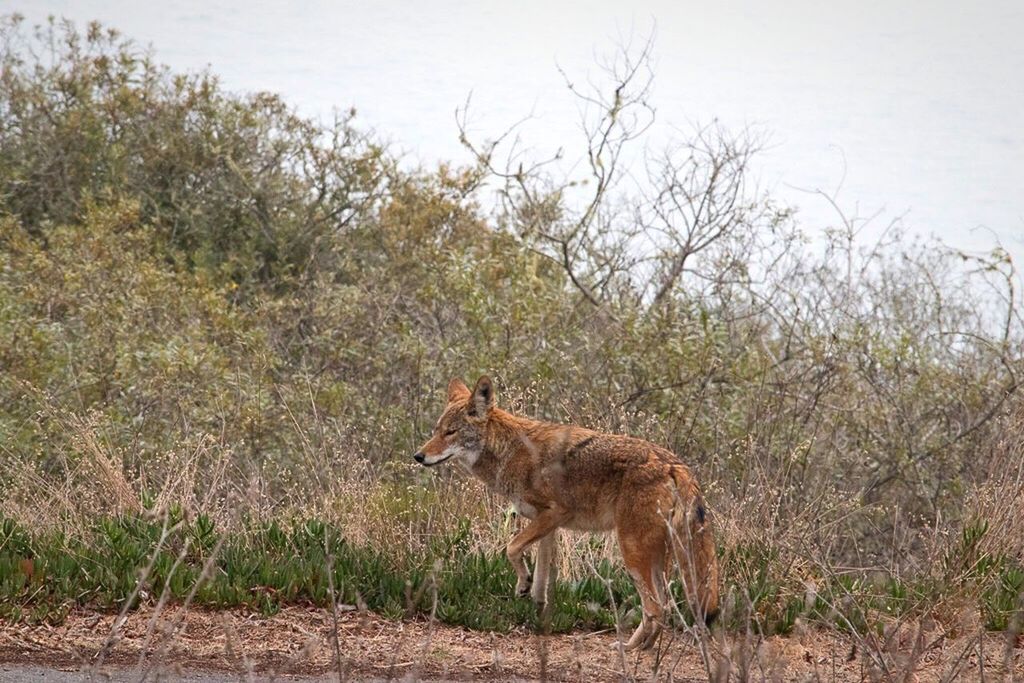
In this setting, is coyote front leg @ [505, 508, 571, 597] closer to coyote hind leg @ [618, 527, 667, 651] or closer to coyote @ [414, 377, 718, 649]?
coyote @ [414, 377, 718, 649]

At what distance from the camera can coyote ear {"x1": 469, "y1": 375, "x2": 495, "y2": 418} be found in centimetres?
918

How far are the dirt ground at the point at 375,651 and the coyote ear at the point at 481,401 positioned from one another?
1.59m

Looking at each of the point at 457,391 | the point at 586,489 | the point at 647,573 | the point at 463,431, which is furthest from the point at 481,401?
the point at 647,573

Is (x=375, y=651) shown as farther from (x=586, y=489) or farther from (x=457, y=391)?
(x=457, y=391)

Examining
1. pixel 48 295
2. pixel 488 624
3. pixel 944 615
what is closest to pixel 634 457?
pixel 488 624

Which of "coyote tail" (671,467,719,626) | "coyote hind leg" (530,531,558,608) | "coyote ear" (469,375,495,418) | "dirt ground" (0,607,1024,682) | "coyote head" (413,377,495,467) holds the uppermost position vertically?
"coyote ear" (469,375,495,418)

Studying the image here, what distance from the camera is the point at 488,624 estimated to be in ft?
26.9

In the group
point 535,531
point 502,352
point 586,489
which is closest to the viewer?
point 586,489

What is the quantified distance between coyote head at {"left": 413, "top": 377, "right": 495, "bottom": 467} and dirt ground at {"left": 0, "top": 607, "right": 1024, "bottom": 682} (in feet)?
4.29

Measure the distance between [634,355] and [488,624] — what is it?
6994 millimetres

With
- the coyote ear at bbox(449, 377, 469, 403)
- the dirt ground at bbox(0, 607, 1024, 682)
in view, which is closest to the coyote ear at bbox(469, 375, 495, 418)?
the coyote ear at bbox(449, 377, 469, 403)

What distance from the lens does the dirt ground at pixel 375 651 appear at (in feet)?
23.6

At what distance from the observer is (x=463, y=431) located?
30.1ft

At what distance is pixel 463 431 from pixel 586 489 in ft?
4.21
